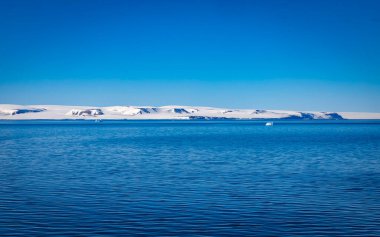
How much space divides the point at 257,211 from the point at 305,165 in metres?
13.7

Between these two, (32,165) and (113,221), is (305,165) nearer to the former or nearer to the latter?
(32,165)

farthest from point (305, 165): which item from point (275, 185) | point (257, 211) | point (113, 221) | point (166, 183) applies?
point (113, 221)

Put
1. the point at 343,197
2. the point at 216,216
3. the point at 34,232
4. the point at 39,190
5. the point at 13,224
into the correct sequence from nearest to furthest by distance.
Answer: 1. the point at 34,232
2. the point at 13,224
3. the point at 216,216
4. the point at 343,197
5. the point at 39,190

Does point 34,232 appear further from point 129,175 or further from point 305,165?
point 305,165

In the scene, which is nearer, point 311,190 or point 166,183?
point 311,190

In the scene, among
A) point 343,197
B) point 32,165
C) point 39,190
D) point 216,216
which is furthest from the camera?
point 32,165

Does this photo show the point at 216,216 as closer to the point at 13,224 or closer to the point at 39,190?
the point at 13,224

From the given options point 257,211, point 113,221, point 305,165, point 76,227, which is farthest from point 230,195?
point 305,165

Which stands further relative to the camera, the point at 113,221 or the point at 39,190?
the point at 39,190

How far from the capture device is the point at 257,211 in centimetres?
1314

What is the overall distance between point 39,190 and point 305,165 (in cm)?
1453

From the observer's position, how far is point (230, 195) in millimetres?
15812

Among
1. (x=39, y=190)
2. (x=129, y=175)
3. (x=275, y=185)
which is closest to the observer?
(x=39, y=190)

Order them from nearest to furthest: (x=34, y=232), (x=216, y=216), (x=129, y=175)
Answer: (x=34, y=232), (x=216, y=216), (x=129, y=175)
